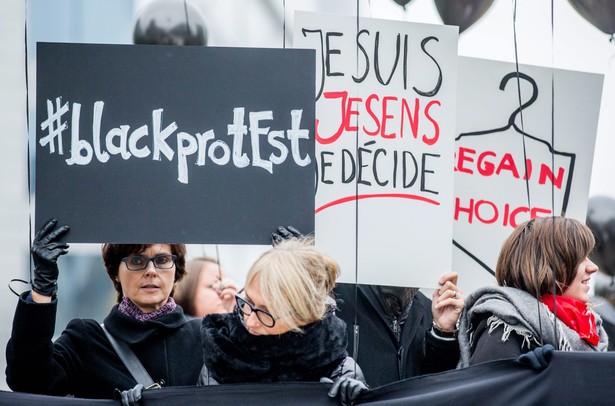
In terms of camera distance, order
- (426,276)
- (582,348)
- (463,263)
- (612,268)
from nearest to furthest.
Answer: (582,348)
(426,276)
(463,263)
(612,268)

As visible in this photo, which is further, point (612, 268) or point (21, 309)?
point (612, 268)

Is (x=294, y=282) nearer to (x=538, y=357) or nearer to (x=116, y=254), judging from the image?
(x=538, y=357)

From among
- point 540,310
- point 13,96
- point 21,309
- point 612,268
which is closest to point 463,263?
point 540,310

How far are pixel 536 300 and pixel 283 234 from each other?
28.0 inches

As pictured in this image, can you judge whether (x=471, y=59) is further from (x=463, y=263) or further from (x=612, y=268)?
(x=612, y=268)

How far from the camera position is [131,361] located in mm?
3076

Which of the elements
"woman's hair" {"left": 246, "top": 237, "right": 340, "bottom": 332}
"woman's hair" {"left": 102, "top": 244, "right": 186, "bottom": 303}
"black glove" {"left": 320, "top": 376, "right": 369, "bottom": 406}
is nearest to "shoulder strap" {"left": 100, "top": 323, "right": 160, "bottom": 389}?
"woman's hair" {"left": 102, "top": 244, "right": 186, "bottom": 303}

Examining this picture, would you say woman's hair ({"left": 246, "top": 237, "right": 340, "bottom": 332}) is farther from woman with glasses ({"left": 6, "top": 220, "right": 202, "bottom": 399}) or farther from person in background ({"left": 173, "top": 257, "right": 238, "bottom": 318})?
person in background ({"left": 173, "top": 257, "right": 238, "bottom": 318})

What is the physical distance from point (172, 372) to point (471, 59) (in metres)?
1.37

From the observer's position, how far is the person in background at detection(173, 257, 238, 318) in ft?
13.5

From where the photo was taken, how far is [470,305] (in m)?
2.86

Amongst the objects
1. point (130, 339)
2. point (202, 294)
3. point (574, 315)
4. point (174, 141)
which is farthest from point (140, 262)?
point (574, 315)

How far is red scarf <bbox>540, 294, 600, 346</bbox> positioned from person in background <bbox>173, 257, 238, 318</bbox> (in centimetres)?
157

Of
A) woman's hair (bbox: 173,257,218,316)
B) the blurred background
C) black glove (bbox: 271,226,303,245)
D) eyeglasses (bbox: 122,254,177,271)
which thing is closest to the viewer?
black glove (bbox: 271,226,303,245)
